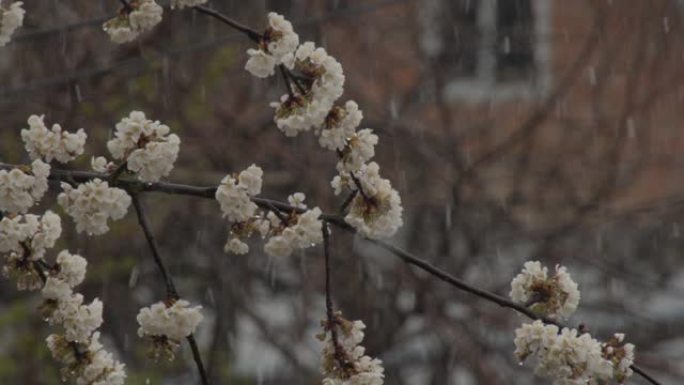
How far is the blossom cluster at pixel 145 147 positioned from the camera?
294cm

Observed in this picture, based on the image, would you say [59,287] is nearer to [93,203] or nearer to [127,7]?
[93,203]

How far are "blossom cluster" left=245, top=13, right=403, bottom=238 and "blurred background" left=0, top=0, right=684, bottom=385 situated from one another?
3.44 m

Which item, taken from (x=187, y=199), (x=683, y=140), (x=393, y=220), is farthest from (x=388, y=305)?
(x=683, y=140)

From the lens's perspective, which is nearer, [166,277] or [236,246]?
Answer: [166,277]

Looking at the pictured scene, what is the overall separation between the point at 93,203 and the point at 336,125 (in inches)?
20.5

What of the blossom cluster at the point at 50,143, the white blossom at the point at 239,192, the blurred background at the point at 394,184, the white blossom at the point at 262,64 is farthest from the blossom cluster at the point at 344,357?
the blurred background at the point at 394,184

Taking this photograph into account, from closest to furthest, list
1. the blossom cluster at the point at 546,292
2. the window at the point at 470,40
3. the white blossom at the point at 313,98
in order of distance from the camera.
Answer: the white blossom at the point at 313,98
the blossom cluster at the point at 546,292
the window at the point at 470,40

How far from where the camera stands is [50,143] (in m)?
3.10

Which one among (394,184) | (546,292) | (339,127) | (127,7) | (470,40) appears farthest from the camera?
(470,40)

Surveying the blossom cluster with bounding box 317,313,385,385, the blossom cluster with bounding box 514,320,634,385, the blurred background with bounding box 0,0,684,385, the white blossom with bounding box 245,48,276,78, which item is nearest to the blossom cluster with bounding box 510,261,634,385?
the blossom cluster with bounding box 514,320,634,385

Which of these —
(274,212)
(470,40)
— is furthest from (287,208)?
(470,40)

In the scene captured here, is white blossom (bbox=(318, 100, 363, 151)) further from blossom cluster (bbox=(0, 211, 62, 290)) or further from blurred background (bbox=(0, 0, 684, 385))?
blurred background (bbox=(0, 0, 684, 385))

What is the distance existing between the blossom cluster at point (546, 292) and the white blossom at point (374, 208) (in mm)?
352

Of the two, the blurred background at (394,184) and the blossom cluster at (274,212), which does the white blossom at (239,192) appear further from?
the blurred background at (394,184)
